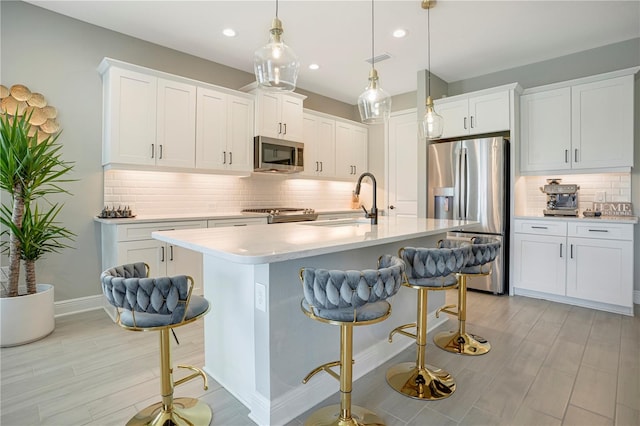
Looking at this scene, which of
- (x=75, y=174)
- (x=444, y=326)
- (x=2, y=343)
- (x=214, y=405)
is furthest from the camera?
(x=75, y=174)

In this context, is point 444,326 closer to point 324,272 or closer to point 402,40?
point 324,272

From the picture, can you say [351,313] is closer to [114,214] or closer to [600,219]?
[114,214]

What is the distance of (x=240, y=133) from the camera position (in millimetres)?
4367

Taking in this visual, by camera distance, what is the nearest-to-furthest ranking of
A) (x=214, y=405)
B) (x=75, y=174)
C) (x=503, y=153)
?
(x=214, y=405), (x=75, y=174), (x=503, y=153)

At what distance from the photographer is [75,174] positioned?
336cm

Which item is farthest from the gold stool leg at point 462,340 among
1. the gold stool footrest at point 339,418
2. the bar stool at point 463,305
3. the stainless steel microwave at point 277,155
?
the stainless steel microwave at point 277,155

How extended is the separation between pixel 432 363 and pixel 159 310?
6.12 feet

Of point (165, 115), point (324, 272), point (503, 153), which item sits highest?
point (165, 115)

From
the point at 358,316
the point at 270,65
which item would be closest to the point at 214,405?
the point at 358,316

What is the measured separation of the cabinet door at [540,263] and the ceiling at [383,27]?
7.33 feet

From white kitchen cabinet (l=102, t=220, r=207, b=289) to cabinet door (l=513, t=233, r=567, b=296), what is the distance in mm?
3710

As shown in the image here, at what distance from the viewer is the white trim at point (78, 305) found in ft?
10.7

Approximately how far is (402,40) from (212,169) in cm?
267

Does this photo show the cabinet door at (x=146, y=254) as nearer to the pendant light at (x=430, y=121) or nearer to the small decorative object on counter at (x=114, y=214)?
the small decorative object on counter at (x=114, y=214)
